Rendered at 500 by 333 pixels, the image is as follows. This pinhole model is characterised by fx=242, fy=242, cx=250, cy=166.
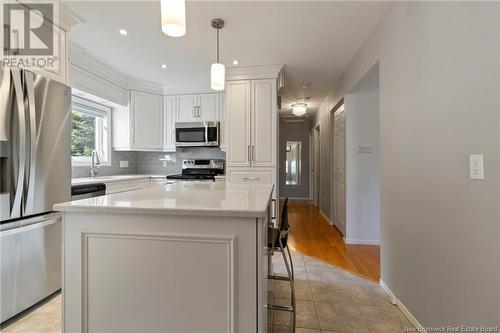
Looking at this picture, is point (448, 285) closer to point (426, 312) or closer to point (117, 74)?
point (426, 312)

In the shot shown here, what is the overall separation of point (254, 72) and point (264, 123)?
72 cm

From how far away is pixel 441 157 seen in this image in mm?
1397

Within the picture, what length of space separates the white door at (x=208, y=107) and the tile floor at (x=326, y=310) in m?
2.80

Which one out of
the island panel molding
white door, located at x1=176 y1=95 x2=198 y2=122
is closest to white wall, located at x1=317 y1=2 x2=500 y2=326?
the island panel molding

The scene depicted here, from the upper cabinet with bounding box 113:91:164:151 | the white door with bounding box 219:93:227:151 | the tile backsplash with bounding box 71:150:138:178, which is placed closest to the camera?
the tile backsplash with bounding box 71:150:138:178

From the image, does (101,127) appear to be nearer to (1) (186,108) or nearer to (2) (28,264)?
(1) (186,108)

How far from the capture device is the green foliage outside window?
335cm

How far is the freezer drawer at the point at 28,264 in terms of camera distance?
1.65 meters

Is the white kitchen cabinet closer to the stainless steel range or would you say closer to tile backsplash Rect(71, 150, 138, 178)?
the stainless steel range

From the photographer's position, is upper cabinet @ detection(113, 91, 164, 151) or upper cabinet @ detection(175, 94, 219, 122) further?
upper cabinet @ detection(175, 94, 219, 122)

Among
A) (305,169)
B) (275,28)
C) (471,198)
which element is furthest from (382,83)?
(305,169)

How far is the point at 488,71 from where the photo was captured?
3.51ft

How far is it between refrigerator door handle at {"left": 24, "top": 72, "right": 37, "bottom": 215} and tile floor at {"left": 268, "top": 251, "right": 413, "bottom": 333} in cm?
196

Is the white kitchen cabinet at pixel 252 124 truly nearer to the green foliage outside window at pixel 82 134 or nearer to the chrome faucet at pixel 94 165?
the chrome faucet at pixel 94 165
